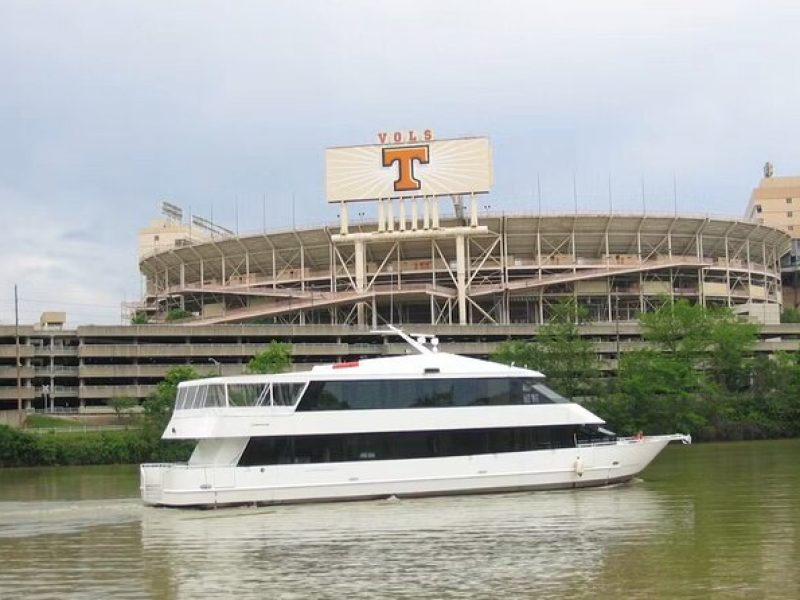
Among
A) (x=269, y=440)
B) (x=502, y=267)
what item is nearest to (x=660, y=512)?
(x=269, y=440)

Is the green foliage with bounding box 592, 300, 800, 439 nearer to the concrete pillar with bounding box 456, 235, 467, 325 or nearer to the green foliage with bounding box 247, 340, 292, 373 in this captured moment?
the concrete pillar with bounding box 456, 235, 467, 325

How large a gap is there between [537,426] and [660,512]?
7.92 metres

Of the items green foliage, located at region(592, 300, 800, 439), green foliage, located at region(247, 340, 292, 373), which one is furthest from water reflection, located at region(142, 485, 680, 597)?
green foliage, located at region(247, 340, 292, 373)

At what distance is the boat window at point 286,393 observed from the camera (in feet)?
138

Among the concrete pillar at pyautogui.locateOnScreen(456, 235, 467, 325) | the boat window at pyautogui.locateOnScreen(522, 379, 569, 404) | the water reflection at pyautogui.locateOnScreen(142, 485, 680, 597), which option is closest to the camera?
the water reflection at pyautogui.locateOnScreen(142, 485, 680, 597)

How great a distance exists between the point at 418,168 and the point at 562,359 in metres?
30.9

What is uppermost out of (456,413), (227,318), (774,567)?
(227,318)

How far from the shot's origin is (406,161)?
4397 inches

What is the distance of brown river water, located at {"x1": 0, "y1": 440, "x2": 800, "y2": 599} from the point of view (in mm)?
24766

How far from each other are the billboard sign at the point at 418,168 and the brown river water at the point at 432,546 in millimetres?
66753

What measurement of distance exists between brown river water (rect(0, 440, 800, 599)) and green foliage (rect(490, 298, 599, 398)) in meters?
39.1

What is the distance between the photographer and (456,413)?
43.3 metres

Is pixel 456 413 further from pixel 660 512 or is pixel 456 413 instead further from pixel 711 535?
pixel 711 535

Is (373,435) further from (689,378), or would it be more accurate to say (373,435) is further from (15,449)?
(689,378)
